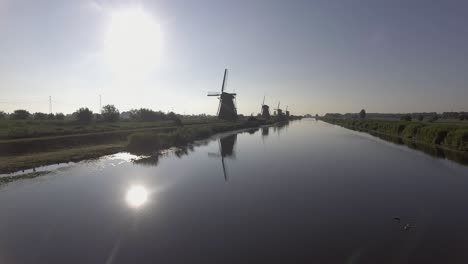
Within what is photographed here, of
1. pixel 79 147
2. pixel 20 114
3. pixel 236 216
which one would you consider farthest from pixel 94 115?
pixel 236 216

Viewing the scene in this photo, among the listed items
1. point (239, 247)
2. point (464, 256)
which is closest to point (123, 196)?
point (239, 247)

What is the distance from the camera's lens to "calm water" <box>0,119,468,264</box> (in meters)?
7.75

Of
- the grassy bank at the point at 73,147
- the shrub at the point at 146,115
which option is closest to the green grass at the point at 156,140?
the grassy bank at the point at 73,147

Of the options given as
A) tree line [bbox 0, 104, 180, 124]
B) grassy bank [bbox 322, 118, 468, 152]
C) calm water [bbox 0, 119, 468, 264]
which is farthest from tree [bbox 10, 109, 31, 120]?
grassy bank [bbox 322, 118, 468, 152]

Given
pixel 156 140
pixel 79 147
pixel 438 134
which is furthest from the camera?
pixel 438 134

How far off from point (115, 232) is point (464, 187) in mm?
17011

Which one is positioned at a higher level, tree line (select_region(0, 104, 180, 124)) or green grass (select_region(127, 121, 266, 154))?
→ tree line (select_region(0, 104, 180, 124))

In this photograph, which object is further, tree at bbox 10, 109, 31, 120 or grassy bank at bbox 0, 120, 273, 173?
tree at bbox 10, 109, 31, 120

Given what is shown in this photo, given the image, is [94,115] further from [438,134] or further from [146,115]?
[438,134]

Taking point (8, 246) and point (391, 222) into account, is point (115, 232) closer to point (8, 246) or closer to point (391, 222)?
point (8, 246)

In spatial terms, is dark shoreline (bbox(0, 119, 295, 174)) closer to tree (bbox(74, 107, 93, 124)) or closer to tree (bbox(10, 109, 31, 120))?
tree (bbox(74, 107, 93, 124))

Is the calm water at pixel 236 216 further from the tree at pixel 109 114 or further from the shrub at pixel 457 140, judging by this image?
the tree at pixel 109 114

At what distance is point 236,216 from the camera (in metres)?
10.6

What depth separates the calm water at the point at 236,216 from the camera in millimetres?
7750
